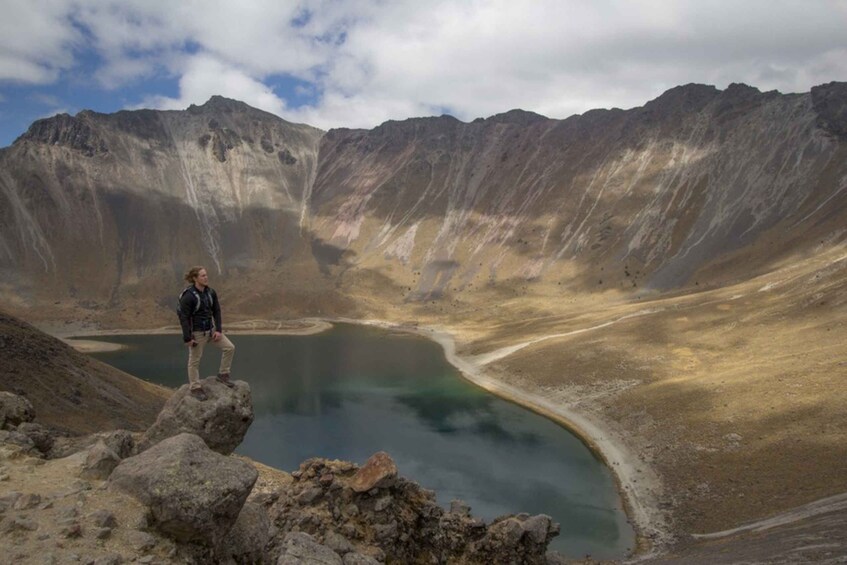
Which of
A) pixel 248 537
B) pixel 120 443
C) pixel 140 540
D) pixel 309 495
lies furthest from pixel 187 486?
pixel 309 495

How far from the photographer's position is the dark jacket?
13.1m

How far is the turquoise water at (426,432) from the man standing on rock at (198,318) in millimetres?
24432

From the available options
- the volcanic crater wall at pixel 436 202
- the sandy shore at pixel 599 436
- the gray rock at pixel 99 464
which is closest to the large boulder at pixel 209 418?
the gray rock at pixel 99 464

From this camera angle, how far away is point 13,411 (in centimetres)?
1431

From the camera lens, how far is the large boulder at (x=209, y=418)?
13.4 metres

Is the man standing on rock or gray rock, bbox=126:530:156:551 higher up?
the man standing on rock

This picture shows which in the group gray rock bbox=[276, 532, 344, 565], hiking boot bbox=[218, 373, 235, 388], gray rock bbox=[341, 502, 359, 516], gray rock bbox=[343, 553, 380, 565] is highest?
hiking boot bbox=[218, 373, 235, 388]

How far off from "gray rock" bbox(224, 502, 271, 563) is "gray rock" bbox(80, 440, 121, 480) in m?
2.56

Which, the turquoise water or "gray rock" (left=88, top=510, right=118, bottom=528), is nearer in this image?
"gray rock" (left=88, top=510, right=118, bottom=528)

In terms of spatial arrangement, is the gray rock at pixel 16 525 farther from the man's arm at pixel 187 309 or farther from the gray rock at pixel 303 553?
the man's arm at pixel 187 309

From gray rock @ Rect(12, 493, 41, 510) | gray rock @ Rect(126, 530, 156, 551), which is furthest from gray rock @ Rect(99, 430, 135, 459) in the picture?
gray rock @ Rect(126, 530, 156, 551)

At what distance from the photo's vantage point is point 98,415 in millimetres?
33656

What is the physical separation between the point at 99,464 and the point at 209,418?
3320 millimetres

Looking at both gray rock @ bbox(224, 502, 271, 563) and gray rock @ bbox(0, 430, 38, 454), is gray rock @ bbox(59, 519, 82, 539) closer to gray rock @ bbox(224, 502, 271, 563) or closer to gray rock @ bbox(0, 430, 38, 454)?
gray rock @ bbox(224, 502, 271, 563)
